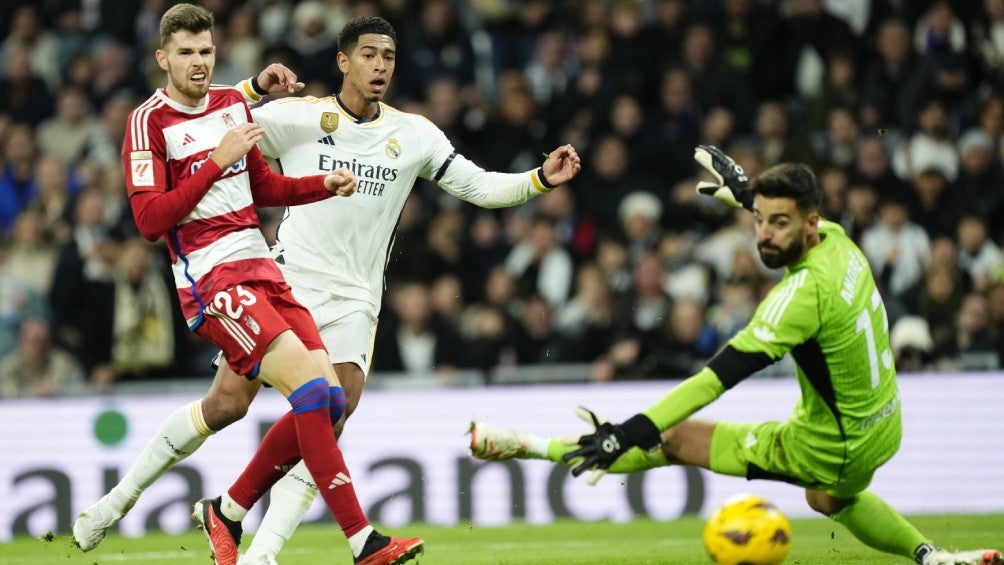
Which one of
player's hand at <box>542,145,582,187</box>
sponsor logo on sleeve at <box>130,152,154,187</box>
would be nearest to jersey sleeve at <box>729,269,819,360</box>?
player's hand at <box>542,145,582,187</box>

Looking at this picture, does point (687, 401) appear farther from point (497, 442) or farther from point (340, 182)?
point (340, 182)

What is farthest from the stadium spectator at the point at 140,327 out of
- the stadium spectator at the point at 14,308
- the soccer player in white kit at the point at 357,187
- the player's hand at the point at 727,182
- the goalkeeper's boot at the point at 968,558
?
the goalkeeper's boot at the point at 968,558

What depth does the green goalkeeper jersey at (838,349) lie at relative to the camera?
6.47 meters

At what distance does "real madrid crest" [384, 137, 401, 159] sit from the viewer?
7910 millimetres

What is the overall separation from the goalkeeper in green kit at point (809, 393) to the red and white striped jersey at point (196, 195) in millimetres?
1864

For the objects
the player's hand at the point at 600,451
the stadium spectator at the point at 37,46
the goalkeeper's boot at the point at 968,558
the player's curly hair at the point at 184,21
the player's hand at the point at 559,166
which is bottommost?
the goalkeeper's boot at the point at 968,558

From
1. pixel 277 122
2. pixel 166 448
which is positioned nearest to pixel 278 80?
pixel 277 122

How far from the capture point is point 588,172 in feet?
45.1

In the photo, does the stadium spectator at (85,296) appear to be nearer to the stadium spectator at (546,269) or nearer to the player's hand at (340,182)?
the stadium spectator at (546,269)

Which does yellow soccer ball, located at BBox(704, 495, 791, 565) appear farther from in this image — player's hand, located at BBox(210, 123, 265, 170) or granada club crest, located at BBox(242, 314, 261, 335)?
player's hand, located at BBox(210, 123, 265, 170)

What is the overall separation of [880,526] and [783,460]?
687 millimetres

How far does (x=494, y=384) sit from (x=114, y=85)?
18.7ft

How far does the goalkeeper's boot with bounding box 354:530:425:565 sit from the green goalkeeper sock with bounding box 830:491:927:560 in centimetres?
218

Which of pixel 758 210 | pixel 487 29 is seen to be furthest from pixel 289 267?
pixel 487 29
